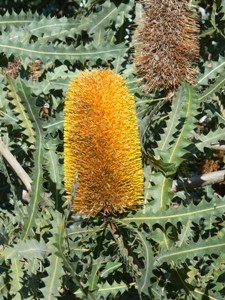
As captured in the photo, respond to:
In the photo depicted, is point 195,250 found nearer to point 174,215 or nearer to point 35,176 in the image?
point 174,215

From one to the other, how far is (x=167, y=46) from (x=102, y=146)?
0.41m

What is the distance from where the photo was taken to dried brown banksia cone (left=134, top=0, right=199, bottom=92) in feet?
5.60

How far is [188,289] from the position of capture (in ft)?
4.88

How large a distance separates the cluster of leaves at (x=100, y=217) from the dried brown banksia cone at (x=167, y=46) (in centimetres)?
4

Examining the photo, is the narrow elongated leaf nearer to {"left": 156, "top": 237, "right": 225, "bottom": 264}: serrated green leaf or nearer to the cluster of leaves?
the cluster of leaves

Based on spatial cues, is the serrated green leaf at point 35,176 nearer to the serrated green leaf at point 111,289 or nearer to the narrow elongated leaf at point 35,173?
the narrow elongated leaf at point 35,173

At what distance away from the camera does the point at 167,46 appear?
1709mm

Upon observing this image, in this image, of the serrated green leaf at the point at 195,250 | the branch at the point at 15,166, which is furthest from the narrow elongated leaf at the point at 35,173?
the serrated green leaf at the point at 195,250

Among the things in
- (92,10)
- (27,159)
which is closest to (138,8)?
(92,10)

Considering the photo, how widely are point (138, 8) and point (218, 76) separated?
0.36 m

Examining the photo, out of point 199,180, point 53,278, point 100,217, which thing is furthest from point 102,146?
point 199,180

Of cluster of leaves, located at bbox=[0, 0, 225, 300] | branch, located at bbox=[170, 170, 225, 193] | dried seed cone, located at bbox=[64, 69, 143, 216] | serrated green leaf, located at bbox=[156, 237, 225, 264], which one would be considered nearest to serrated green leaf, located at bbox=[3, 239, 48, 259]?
cluster of leaves, located at bbox=[0, 0, 225, 300]

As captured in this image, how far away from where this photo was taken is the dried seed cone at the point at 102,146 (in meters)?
1.41

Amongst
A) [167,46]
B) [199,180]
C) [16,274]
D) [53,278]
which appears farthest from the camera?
[199,180]
